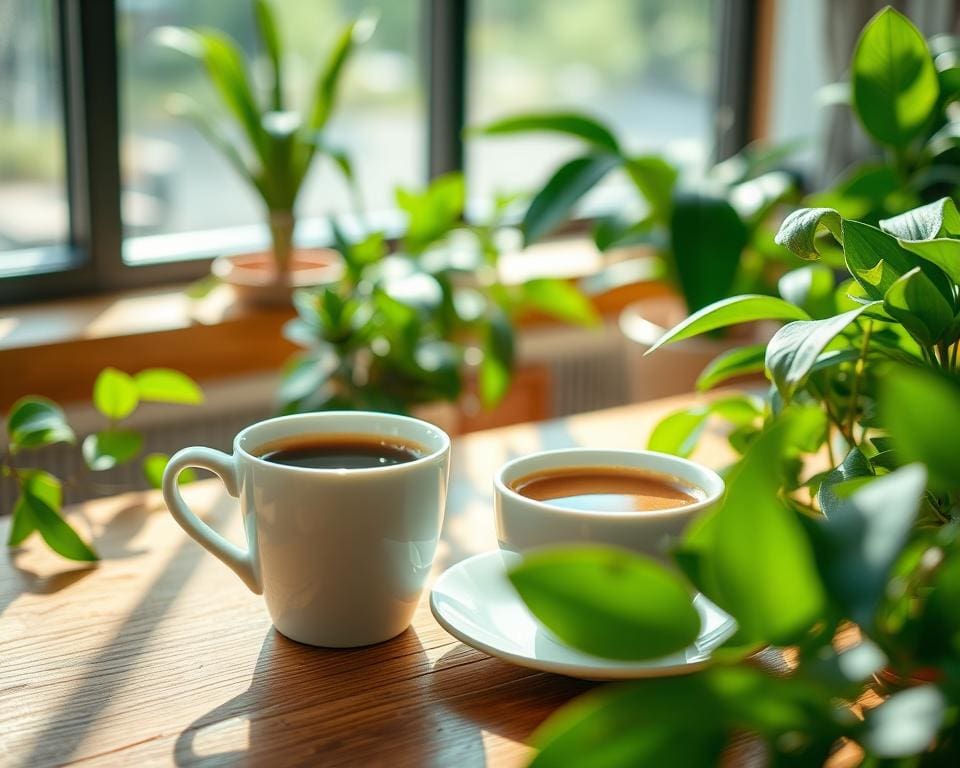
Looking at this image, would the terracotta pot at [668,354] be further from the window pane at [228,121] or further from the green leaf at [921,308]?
the green leaf at [921,308]

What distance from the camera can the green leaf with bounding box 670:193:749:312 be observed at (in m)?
1.37

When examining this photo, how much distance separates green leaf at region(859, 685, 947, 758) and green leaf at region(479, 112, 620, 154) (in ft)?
3.70

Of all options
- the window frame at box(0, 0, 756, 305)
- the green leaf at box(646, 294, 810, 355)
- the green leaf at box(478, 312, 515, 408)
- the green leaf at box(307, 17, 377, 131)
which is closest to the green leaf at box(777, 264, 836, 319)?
the green leaf at box(646, 294, 810, 355)

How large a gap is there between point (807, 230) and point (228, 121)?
1665 millimetres

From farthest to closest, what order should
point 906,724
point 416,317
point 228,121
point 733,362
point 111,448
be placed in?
point 228,121 < point 416,317 < point 111,448 < point 733,362 < point 906,724

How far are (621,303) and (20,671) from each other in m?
1.54

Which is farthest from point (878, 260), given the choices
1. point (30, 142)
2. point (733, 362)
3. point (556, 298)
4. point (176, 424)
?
point (30, 142)

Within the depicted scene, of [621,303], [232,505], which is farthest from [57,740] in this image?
[621,303]

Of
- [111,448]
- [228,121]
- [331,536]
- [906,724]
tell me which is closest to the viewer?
[906,724]

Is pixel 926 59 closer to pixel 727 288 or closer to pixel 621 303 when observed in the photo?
pixel 727 288

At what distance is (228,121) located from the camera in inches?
82.7

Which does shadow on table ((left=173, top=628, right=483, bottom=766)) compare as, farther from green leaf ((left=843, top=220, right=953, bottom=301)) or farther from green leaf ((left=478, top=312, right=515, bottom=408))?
green leaf ((left=478, top=312, right=515, bottom=408))

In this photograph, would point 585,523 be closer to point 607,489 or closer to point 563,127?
point 607,489

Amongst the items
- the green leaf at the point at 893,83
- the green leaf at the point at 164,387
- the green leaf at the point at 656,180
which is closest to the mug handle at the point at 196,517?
the green leaf at the point at 164,387
